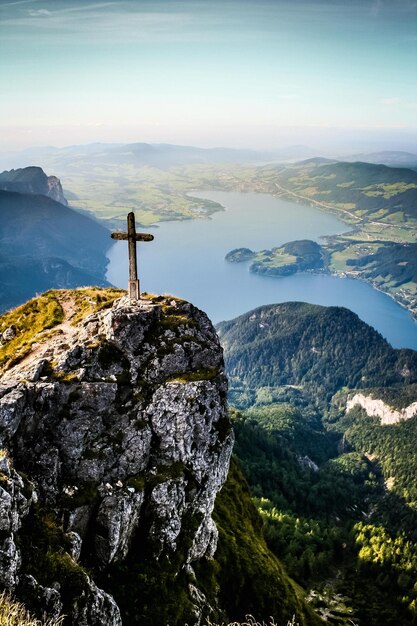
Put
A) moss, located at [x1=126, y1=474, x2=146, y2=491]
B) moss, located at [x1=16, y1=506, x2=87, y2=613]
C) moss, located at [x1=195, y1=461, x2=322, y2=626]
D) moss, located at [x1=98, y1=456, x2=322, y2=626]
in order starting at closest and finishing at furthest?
moss, located at [x1=16, y1=506, x2=87, y2=613] < moss, located at [x1=98, y1=456, x2=322, y2=626] < moss, located at [x1=126, y1=474, x2=146, y2=491] < moss, located at [x1=195, y1=461, x2=322, y2=626]

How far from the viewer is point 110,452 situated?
79.5ft

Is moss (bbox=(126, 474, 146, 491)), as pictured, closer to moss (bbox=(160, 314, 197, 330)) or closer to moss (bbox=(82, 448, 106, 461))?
moss (bbox=(82, 448, 106, 461))

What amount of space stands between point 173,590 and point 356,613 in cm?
4107

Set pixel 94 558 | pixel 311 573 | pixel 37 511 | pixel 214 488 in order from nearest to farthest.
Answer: pixel 37 511 < pixel 94 558 < pixel 214 488 < pixel 311 573

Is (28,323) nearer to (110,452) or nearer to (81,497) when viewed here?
(110,452)

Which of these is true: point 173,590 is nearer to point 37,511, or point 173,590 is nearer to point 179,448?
point 179,448

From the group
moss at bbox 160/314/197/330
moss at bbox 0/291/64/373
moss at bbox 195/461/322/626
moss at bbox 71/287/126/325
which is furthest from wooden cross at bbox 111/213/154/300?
moss at bbox 195/461/322/626

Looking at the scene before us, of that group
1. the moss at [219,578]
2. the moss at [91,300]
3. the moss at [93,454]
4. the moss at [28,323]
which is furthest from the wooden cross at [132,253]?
the moss at [219,578]

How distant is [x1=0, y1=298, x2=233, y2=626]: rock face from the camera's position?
1817cm

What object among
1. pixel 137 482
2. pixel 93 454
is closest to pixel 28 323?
pixel 93 454

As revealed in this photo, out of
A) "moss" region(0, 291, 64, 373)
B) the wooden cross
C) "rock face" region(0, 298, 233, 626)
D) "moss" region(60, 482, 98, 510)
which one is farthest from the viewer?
the wooden cross

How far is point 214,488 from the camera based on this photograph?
27.4 meters

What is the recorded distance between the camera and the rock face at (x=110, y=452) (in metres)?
18.2

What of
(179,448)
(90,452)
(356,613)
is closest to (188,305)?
(179,448)
